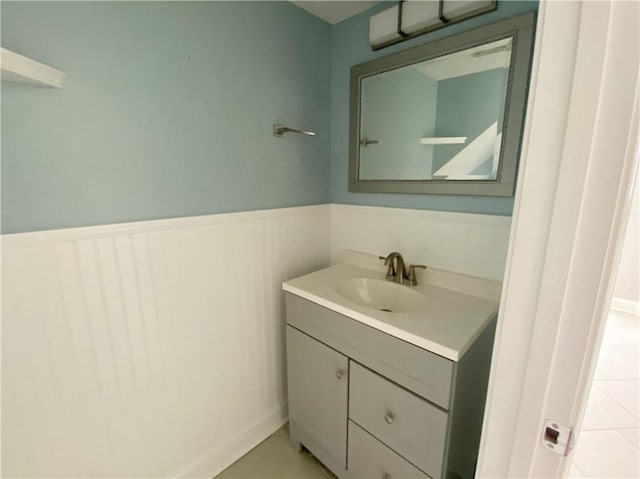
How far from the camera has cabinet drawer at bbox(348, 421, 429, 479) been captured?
1.00 meters

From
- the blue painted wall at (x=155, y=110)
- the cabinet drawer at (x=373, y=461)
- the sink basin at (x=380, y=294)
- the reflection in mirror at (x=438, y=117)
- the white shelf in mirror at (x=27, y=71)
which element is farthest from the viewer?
the sink basin at (x=380, y=294)

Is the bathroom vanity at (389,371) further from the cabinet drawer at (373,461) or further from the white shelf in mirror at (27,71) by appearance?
the white shelf in mirror at (27,71)

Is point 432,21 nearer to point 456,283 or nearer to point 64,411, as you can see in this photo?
point 456,283

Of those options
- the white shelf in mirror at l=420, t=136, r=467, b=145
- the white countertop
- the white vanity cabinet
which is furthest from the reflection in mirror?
the white vanity cabinet

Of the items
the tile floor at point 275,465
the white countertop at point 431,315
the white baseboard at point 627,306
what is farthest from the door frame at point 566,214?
the white baseboard at point 627,306

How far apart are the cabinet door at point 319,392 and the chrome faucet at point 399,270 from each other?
1.51ft

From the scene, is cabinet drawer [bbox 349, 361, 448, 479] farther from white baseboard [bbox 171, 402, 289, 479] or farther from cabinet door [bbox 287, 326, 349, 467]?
white baseboard [bbox 171, 402, 289, 479]

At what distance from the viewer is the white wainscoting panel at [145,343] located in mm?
845

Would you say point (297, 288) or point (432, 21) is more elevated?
point (432, 21)

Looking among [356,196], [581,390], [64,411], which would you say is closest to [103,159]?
[64,411]

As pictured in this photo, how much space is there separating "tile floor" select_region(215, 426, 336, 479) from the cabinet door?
11cm

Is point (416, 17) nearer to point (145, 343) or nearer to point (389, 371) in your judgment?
point (389, 371)

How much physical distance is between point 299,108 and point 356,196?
544 mm

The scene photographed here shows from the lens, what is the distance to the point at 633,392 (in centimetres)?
184
